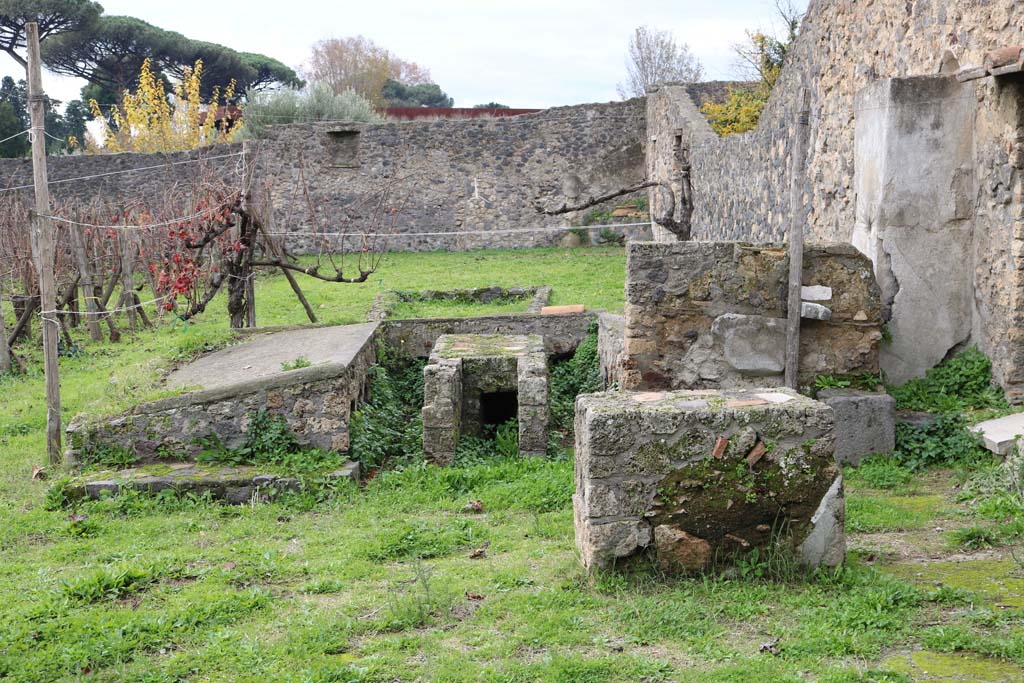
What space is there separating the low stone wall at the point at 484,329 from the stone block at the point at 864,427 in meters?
4.45

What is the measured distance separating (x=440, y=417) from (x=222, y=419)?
1.60 metres

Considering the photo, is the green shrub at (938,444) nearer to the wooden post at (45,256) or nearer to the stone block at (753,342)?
the stone block at (753,342)

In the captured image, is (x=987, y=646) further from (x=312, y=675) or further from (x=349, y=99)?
(x=349, y=99)

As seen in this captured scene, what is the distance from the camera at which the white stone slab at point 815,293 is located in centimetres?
680

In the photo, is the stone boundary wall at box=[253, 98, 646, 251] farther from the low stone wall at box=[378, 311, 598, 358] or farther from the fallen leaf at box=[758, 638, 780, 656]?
the fallen leaf at box=[758, 638, 780, 656]

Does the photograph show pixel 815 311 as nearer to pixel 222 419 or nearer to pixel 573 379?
pixel 573 379

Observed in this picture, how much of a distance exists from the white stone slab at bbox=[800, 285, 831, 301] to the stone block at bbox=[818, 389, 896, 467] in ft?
2.48

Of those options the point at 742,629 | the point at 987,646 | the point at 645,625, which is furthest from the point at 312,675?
the point at 987,646

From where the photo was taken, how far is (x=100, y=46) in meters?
41.8

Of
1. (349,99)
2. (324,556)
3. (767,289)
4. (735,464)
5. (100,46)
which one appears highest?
(100,46)

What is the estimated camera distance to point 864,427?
254 inches

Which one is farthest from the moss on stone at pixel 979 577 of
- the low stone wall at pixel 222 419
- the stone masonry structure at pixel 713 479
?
the low stone wall at pixel 222 419

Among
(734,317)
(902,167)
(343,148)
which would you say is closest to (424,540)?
(734,317)

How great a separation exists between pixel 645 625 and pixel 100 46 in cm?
4386
